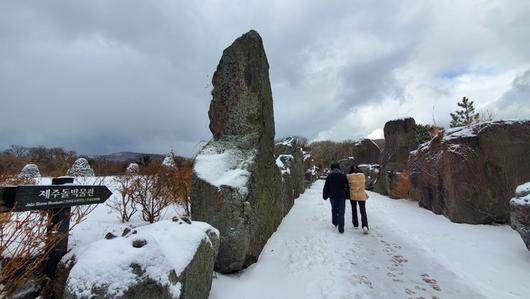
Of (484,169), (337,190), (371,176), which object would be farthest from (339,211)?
(371,176)

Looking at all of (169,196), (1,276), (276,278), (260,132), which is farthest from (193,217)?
(169,196)

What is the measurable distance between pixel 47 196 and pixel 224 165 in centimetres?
292

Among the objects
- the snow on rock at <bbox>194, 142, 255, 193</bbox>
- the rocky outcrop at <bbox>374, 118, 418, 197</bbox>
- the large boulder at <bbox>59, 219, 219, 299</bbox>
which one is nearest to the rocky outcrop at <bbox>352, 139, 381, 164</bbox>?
the rocky outcrop at <bbox>374, 118, 418, 197</bbox>

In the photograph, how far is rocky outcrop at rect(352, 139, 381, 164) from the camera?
24.2m

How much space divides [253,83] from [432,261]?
4.92 meters

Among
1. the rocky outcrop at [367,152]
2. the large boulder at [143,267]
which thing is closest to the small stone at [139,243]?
the large boulder at [143,267]

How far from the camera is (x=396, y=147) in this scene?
17.1 metres

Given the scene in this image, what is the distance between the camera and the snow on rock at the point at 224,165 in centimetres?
541

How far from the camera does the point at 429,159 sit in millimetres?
10141

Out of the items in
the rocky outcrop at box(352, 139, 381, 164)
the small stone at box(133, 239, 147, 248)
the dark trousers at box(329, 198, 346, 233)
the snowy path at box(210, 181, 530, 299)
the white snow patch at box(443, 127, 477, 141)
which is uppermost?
the rocky outcrop at box(352, 139, 381, 164)

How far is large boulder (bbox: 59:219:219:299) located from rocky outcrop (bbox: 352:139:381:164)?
22.3 m

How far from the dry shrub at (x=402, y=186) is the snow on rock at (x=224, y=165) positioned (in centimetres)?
905

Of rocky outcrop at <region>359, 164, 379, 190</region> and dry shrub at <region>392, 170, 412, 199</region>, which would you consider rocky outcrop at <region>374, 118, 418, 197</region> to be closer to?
dry shrub at <region>392, 170, 412, 199</region>

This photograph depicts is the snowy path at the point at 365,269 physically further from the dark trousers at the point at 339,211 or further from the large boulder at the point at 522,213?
the large boulder at the point at 522,213
